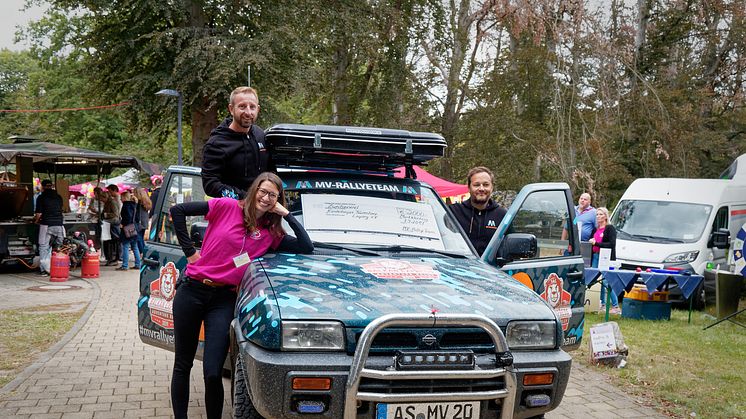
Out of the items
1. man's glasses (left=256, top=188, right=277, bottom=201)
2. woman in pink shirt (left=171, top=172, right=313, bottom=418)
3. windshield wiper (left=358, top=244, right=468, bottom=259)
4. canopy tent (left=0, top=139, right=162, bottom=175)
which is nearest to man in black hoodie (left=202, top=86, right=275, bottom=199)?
woman in pink shirt (left=171, top=172, right=313, bottom=418)

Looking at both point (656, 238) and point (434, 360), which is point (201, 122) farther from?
point (434, 360)

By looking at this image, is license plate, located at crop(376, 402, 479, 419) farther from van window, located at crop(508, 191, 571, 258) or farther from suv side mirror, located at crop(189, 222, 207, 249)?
van window, located at crop(508, 191, 571, 258)

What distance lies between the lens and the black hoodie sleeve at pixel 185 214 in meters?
4.70

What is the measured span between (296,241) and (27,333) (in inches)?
232

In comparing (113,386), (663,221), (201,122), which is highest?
(201,122)

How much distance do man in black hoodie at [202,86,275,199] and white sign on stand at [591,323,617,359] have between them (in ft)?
14.4

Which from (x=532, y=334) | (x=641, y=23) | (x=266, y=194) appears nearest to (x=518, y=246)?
(x=532, y=334)

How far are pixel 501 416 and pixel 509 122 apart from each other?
2383 centimetres

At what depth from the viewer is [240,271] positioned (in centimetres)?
459

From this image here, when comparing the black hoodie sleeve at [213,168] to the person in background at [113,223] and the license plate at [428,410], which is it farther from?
the person in background at [113,223]

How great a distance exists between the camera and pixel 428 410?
12.0ft

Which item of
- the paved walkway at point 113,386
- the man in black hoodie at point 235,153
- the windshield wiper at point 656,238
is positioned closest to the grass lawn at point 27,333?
the paved walkway at point 113,386

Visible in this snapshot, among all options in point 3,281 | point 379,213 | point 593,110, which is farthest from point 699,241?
point 3,281

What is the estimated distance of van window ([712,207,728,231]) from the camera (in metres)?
14.0
